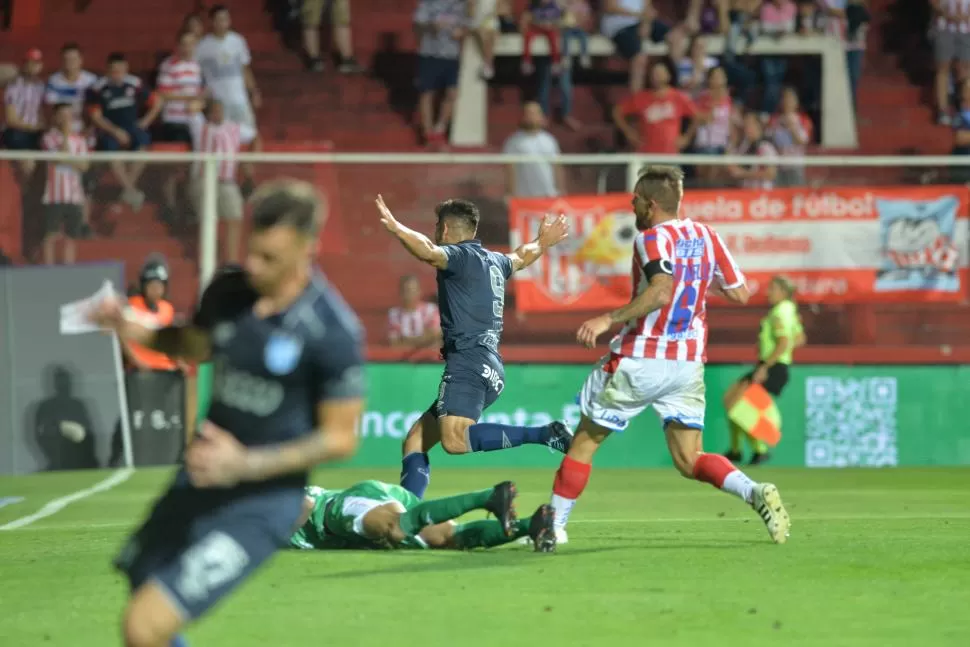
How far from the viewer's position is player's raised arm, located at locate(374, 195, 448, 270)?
9.95 metres

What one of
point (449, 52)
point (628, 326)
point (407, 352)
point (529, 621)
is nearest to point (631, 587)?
point (529, 621)

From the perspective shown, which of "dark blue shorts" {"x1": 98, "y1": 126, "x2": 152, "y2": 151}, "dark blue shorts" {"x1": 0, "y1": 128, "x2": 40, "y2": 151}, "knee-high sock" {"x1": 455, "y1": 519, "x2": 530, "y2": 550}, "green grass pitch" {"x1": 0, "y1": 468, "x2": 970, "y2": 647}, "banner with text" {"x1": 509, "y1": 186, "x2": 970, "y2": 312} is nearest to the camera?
"green grass pitch" {"x1": 0, "y1": 468, "x2": 970, "y2": 647}

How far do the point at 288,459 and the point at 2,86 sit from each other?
19630mm

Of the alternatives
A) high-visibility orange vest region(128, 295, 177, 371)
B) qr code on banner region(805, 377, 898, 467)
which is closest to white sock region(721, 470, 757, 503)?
qr code on banner region(805, 377, 898, 467)

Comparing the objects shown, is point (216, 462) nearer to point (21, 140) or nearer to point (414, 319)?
point (414, 319)

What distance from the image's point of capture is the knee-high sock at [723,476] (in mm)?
9805

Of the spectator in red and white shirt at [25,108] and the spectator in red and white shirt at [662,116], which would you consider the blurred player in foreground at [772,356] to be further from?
the spectator in red and white shirt at [25,108]

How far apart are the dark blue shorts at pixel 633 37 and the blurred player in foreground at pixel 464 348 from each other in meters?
12.3

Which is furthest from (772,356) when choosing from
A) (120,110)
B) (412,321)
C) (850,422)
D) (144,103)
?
(144,103)

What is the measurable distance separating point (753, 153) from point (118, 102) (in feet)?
25.8

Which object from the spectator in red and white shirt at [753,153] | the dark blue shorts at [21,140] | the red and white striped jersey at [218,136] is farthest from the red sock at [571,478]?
the dark blue shorts at [21,140]

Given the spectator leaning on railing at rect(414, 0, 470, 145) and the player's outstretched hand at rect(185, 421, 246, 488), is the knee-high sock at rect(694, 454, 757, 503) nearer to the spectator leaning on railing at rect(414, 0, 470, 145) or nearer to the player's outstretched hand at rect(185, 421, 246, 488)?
the player's outstretched hand at rect(185, 421, 246, 488)

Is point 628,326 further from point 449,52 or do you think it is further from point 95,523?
point 449,52

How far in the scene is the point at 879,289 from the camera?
18.2 m
